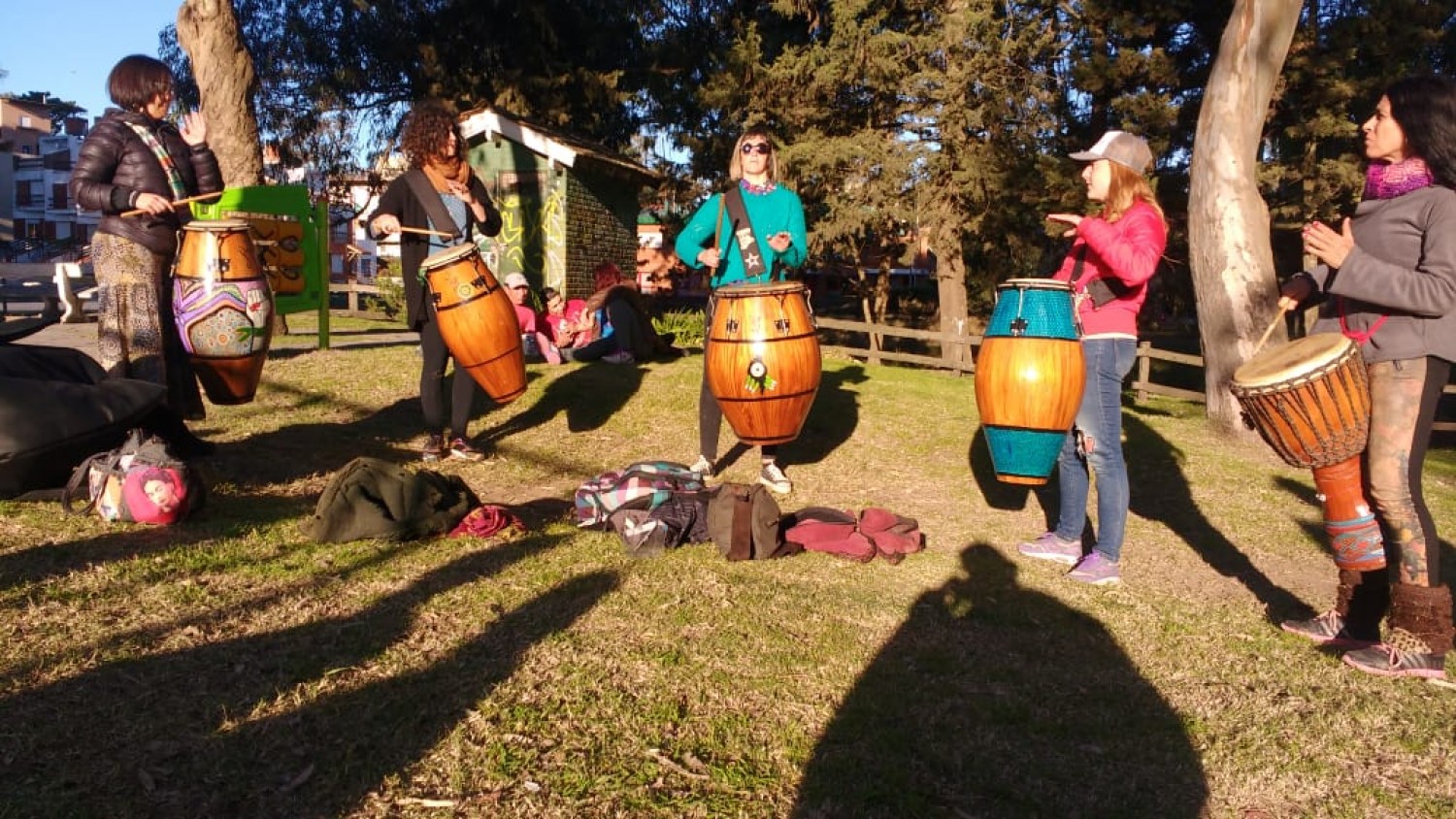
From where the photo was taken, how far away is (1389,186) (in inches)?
138

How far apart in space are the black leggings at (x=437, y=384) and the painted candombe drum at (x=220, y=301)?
1.05m

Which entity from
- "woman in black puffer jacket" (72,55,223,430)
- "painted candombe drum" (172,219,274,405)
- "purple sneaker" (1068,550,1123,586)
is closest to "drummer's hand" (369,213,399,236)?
"painted candombe drum" (172,219,274,405)

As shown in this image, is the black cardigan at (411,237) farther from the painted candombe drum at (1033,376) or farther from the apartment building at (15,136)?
the apartment building at (15,136)

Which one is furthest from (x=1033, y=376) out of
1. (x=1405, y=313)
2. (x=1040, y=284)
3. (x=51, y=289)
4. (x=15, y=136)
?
(x=15, y=136)

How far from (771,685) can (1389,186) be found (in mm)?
2767

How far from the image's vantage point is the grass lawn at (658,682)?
253 centimetres

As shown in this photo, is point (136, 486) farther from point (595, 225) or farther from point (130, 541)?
point (595, 225)

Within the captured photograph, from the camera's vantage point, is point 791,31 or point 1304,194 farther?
point 791,31

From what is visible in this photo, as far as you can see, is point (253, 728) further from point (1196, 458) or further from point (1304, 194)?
point (1304, 194)

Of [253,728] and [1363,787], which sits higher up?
[253,728]

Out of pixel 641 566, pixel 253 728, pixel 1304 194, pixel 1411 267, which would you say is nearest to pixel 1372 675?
pixel 1411 267

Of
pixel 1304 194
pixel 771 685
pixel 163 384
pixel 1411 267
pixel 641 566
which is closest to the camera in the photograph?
pixel 771 685

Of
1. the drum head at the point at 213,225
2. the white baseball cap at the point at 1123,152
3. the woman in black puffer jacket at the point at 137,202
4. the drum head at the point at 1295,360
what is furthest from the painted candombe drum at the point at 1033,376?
the woman in black puffer jacket at the point at 137,202

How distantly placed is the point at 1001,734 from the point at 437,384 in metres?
4.45
